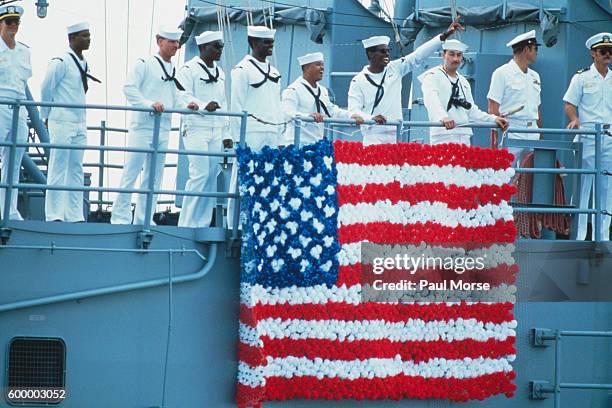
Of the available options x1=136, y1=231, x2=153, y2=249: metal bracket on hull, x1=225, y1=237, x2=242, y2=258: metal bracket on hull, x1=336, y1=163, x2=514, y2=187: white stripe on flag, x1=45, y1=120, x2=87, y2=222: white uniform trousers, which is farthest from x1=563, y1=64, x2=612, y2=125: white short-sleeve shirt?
x1=45, y1=120, x2=87, y2=222: white uniform trousers

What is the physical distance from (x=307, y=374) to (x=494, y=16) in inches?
228

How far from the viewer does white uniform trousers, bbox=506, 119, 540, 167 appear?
42.5ft

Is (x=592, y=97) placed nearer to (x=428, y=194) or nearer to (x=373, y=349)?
(x=428, y=194)

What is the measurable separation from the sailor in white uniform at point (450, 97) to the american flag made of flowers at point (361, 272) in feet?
2.15

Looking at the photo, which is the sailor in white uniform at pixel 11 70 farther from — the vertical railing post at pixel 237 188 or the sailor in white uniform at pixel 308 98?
the sailor in white uniform at pixel 308 98

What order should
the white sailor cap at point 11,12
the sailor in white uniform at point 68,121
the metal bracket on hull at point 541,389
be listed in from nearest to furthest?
the sailor in white uniform at point 68,121 < the metal bracket on hull at point 541,389 < the white sailor cap at point 11,12

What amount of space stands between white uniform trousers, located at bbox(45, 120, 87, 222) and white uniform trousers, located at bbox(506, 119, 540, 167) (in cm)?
362

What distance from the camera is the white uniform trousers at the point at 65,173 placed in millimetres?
11992

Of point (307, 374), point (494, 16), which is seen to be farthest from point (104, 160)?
point (494, 16)

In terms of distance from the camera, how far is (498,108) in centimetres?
1344

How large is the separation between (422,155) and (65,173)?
294 cm

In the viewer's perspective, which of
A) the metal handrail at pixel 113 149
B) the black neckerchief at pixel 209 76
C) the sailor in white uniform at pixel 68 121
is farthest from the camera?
the black neckerchief at pixel 209 76

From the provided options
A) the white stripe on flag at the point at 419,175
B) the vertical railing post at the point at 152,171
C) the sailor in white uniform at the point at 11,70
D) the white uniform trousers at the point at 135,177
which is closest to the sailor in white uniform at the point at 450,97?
the white stripe on flag at the point at 419,175

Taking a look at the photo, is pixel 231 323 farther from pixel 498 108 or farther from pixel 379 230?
pixel 498 108
